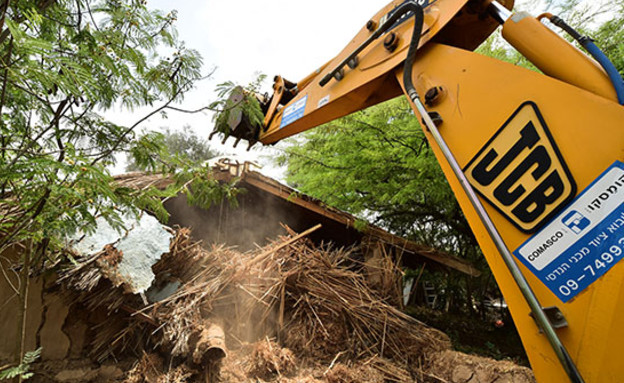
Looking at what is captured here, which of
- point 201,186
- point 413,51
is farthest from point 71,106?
point 413,51

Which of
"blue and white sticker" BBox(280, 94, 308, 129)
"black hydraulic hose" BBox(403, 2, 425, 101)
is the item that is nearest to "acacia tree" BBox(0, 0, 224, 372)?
"blue and white sticker" BBox(280, 94, 308, 129)

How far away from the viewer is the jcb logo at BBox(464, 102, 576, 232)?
1291 mm

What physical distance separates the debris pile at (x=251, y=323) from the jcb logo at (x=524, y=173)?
3207 mm

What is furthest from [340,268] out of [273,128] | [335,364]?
[273,128]

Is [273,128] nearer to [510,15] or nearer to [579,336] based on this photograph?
[510,15]

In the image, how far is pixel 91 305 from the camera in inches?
173

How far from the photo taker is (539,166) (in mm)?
1345

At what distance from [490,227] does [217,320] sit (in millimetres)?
4242

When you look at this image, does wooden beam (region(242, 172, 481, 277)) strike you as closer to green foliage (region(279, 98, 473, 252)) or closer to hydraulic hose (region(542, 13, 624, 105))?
green foliage (region(279, 98, 473, 252))

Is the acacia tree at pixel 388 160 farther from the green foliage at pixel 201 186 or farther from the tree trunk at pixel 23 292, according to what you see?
the tree trunk at pixel 23 292

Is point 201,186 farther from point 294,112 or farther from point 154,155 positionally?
point 294,112

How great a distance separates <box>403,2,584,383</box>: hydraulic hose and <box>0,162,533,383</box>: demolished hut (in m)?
2.96

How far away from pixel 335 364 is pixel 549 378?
332 centimetres

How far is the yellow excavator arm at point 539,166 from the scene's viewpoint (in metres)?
1.13
